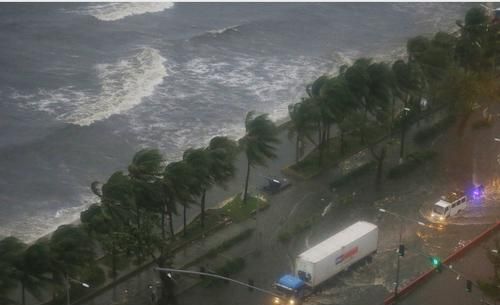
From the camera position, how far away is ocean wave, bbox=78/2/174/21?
395ft

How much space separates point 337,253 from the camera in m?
56.5

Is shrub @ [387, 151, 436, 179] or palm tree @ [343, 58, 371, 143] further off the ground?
palm tree @ [343, 58, 371, 143]

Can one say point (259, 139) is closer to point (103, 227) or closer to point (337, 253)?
point (337, 253)

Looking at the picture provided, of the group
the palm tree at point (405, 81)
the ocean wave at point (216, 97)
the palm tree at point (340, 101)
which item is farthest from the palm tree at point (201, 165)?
the palm tree at point (405, 81)

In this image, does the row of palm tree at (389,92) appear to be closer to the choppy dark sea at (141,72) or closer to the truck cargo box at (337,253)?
the truck cargo box at (337,253)

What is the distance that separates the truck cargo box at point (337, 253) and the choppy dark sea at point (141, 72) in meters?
23.3

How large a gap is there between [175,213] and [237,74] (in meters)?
44.4

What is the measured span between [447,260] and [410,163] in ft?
51.8

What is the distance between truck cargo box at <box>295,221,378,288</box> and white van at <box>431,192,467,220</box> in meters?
8.09

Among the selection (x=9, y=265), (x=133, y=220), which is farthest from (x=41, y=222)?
(x=9, y=265)

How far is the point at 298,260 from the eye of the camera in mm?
55562

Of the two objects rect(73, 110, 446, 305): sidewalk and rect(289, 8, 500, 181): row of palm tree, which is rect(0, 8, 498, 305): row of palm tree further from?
rect(73, 110, 446, 305): sidewalk

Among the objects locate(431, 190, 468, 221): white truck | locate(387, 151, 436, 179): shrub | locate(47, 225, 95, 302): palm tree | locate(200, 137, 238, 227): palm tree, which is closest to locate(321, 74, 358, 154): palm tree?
locate(387, 151, 436, 179): shrub

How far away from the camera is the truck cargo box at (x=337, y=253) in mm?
55500
